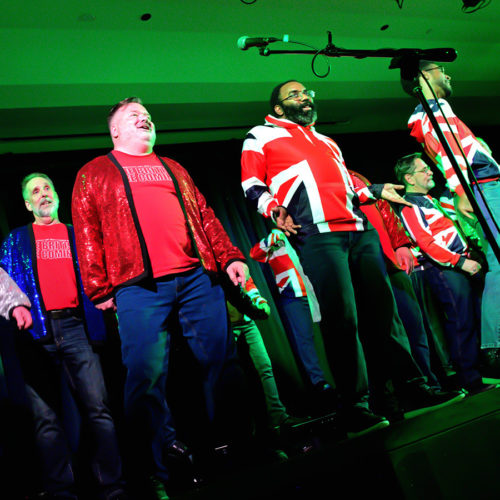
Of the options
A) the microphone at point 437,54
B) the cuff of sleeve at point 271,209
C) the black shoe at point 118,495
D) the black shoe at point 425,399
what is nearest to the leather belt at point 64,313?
the black shoe at point 118,495

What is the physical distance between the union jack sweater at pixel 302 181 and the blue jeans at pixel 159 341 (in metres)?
0.55

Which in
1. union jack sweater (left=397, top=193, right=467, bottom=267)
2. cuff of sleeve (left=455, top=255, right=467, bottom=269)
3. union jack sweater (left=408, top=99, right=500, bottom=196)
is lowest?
cuff of sleeve (left=455, top=255, right=467, bottom=269)

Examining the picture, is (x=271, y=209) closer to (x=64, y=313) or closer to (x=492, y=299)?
(x=64, y=313)

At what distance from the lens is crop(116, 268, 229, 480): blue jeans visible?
6.11ft

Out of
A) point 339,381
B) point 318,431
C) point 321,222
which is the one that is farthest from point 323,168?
point 318,431

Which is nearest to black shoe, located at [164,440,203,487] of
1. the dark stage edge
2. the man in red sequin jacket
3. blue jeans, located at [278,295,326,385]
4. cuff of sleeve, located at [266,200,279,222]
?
the man in red sequin jacket

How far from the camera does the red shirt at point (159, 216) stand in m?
2.02

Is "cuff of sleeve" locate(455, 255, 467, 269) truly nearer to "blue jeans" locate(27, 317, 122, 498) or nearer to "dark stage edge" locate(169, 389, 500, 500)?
"dark stage edge" locate(169, 389, 500, 500)

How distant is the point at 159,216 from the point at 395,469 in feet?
4.14

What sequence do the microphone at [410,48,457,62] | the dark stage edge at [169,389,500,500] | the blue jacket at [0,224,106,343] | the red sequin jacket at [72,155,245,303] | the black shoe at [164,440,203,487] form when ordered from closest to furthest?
the dark stage edge at [169,389,500,500] → the black shoe at [164,440,203,487] → the red sequin jacket at [72,155,245,303] → the microphone at [410,48,457,62] → the blue jacket at [0,224,106,343]

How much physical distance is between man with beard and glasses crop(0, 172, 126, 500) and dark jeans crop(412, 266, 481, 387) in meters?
2.12

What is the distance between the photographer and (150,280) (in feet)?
6.45

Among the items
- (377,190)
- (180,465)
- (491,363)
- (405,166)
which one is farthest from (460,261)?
(180,465)

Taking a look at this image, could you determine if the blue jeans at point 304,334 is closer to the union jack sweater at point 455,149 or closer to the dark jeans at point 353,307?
the dark jeans at point 353,307
